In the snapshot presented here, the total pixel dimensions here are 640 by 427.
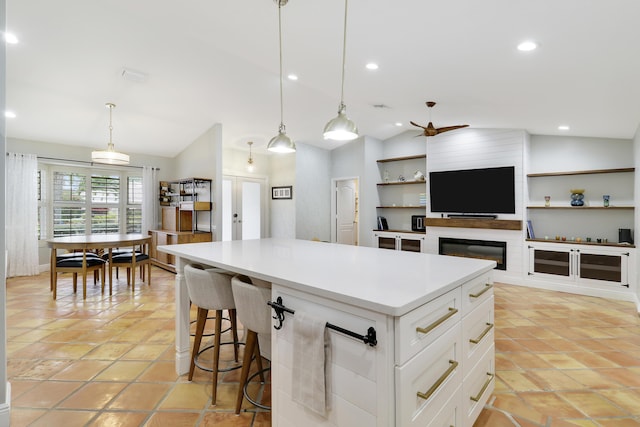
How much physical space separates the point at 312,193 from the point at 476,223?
11.0 ft

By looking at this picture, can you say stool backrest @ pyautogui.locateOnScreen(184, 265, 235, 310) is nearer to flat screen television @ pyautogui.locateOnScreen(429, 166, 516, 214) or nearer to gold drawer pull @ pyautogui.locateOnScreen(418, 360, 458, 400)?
gold drawer pull @ pyautogui.locateOnScreen(418, 360, 458, 400)

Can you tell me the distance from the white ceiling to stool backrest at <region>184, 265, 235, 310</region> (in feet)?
6.73

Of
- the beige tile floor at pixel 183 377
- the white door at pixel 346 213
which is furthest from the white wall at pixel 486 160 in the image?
the white door at pixel 346 213

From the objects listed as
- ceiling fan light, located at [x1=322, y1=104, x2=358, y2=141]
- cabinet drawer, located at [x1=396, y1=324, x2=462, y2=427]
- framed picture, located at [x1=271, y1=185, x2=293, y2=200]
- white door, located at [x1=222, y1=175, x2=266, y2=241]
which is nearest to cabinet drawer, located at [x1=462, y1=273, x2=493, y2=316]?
cabinet drawer, located at [x1=396, y1=324, x2=462, y2=427]

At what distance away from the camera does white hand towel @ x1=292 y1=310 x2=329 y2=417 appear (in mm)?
1261

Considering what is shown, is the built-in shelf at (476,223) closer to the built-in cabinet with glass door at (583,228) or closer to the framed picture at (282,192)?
the built-in cabinet with glass door at (583,228)

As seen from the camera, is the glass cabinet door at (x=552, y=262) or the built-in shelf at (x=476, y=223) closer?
the glass cabinet door at (x=552, y=262)

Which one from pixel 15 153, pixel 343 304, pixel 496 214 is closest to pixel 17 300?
pixel 15 153

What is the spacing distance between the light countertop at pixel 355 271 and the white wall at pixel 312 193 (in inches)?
174

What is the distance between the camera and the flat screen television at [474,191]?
5047 mm

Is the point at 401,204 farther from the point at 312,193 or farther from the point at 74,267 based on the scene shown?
the point at 74,267

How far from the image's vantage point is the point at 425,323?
1226 millimetres

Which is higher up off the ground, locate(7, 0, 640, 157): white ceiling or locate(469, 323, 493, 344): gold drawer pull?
locate(7, 0, 640, 157): white ceiling

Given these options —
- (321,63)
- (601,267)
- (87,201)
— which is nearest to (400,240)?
(601,267)
